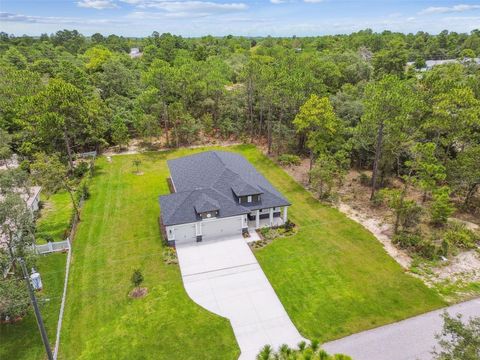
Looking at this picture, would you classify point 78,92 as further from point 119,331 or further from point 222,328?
point 222,328

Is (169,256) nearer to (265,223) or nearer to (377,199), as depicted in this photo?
(265,223)

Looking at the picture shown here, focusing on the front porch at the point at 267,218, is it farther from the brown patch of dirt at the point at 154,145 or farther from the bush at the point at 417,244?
the brown patch of dirt at the point at 154,145

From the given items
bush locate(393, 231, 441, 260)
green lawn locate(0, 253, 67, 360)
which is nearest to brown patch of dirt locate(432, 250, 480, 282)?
bush locate(393, 231, 441, 260)

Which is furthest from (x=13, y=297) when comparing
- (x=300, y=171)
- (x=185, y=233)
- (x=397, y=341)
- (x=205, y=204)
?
(x=300, y=171)

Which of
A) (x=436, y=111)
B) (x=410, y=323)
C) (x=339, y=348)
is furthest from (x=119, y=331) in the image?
(x=436, y=111)

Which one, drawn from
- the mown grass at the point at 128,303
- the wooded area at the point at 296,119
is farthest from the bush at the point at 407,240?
the mown grass at the point at 128,303
